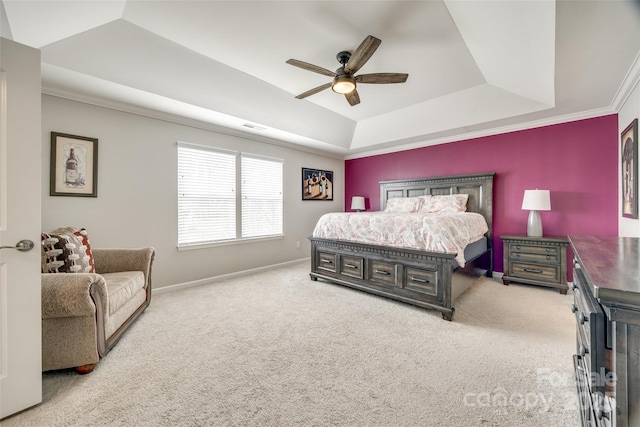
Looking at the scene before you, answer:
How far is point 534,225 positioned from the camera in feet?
11.9

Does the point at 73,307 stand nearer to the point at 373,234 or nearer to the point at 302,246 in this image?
the point at 373,234

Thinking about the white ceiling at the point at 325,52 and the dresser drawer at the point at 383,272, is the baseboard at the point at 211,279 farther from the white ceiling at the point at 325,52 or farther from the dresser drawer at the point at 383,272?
the white ceiling at the point at 325,52

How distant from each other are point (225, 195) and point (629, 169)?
196 inches

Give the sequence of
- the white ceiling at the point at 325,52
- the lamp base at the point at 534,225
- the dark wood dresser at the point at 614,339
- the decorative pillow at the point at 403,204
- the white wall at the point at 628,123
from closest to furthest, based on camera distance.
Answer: the dark wood dresser at the point at 614,339
the white ceiling at the point at 325,52
the white wall at the point at 628,123
the lamp base at the point at 534,225
the decorative pillow at the point at 403,204

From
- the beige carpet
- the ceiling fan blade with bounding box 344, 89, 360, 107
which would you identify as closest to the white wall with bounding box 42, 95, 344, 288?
the beige carpet

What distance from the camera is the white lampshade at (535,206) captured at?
3.46 meters

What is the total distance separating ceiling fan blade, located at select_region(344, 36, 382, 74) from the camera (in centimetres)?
202

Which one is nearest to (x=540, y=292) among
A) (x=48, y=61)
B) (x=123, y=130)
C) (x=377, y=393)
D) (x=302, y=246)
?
(x=377, y=393)

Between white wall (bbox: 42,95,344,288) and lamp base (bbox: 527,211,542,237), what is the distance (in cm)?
426

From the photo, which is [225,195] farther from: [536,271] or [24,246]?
[536,271]

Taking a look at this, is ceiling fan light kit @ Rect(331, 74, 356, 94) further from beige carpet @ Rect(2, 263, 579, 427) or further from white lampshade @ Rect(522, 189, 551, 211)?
white lampshade @ Rect(522, 189, 551, 211)

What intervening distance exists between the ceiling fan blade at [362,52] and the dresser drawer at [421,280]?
2171 millimetres

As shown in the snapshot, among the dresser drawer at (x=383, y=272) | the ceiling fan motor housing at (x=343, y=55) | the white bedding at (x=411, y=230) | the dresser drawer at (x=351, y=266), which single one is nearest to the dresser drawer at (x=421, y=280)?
the dresser drawer at (x=383, y=272)

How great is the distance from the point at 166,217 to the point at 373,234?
2.80 m
